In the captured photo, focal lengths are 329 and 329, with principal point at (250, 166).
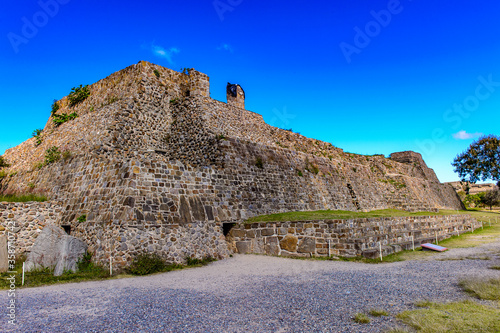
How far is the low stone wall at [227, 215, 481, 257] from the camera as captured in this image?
1218cm

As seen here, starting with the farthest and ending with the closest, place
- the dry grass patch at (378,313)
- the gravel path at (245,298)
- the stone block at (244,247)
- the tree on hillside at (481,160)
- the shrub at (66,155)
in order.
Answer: the tree on hillside at (481,160), the shrub at (66,155), the stone block at (244,247), the dry grass patch at (378,313), the gravel path at (245,298)

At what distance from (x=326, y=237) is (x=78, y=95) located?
16.4 m

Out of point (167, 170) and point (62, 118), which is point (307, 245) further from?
point (62, 118)

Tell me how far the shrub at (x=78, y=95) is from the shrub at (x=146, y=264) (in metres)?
12.7

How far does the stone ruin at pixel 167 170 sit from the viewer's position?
11617mm

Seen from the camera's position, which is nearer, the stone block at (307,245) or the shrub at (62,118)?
the stone block at (307,245)

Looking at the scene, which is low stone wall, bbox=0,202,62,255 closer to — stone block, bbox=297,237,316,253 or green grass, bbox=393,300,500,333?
stone block, bbox=297,237,316,253

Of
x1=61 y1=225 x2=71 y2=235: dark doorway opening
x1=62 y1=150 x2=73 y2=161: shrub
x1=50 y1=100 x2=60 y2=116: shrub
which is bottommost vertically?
x1=61 y1=225 x2=71 y2=235: dark doorway opening

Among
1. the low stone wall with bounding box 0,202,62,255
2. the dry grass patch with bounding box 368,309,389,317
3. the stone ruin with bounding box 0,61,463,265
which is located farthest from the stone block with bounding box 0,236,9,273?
the dry grass patch with bounding box 368,309,389,317

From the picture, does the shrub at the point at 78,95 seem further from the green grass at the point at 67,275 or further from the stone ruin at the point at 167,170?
the green grass at the point at 67,275

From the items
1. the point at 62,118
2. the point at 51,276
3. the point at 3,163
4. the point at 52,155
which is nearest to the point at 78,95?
the point at 62,118

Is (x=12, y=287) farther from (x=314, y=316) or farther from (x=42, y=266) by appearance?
(x=314, y=316)

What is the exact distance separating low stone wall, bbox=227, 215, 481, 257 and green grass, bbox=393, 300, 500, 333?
19.0 feet

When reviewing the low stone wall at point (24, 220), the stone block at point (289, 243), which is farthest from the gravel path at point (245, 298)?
the low stone wall at point (24, 220)
